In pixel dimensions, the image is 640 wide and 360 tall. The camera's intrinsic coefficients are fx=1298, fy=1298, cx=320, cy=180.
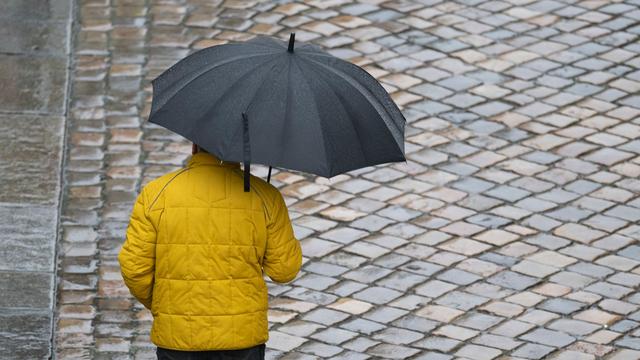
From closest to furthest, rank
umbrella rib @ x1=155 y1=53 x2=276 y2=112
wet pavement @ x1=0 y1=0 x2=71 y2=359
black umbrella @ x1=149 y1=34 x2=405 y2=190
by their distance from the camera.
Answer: black umbrella @ x1=149 y1=34 x2=405 y2=190 < umbrella rib @ x1=155 y1=53 x2=276 y2=112 < wet pavement @ x1=0 y1=0 x2=71 y2=359

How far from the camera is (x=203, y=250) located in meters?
4.47

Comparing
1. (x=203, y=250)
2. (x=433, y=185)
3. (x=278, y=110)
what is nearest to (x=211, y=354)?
(x=203, y=250)

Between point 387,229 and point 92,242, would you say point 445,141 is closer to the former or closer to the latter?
point 387,229

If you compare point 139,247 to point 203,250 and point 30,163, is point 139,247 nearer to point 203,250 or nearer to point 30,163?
point 203,250

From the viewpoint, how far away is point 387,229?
7371 millimetres

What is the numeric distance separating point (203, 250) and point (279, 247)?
29 cm

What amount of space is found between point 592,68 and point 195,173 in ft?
17.7

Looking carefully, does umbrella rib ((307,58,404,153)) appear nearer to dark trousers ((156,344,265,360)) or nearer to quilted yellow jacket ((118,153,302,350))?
quilted yellow jacket ((118,153,302,350))

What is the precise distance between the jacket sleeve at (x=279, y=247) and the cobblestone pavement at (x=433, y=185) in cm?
163

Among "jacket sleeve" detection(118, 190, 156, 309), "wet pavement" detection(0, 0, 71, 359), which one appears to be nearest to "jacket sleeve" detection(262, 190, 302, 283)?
"jacket sleeve" detection(118, 190, 156, 309)

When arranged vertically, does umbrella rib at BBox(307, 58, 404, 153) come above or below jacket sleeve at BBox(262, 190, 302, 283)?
above

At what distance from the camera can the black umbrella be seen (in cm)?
438

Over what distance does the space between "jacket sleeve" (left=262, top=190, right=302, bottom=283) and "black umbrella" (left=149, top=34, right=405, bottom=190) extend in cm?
17

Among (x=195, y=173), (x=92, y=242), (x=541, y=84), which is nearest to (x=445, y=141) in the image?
(x=541, y=84)
